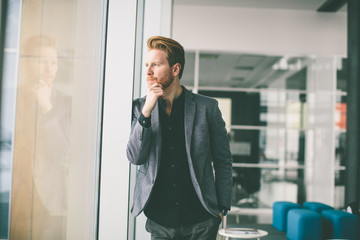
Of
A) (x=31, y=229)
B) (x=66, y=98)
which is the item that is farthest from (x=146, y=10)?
(x=31, y=229)

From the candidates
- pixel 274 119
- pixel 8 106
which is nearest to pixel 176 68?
pixel 8 106

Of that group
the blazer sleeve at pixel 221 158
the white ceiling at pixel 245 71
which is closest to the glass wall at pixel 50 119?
the blazer sleeve at pixel 221 158

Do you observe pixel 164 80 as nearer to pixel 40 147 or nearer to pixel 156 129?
pixel 156 129

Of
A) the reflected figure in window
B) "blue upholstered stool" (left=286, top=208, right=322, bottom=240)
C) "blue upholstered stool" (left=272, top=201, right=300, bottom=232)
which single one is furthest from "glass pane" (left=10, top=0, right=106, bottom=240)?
"blue upholstered stool" (left=272, top=201, right=300, bottom=232)

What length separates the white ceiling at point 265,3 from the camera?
753 centimetres

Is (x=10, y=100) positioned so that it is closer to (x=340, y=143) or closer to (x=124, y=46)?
(x=124, y=46)

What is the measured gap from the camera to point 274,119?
8.45m

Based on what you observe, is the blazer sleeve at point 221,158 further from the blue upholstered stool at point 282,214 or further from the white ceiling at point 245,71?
the white ceiling at point 245,71

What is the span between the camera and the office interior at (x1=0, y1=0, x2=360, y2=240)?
1.04 metres

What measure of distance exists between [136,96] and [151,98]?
1.03m

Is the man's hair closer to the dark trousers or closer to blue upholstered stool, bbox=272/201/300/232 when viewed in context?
the dark trousers

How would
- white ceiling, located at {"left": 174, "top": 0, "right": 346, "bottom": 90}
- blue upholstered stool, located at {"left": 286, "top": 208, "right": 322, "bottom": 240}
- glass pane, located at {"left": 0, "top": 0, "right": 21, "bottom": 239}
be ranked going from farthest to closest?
1. white ceiling, located at {"left": 174, "top": 0, "right": 346, "bottom": 90}
2. blue upholstered stool, located at {"left": 286, "top": 208, "right": 322, "bottom": 240}
3. glass pane, located at {"left": 0, "top": 0, "right": 21, "bottom": 239}

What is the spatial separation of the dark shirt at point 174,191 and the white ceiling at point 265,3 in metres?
6.44

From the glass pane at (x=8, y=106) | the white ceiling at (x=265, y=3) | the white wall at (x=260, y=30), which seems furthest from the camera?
the white wall at (x=260, y=30)
